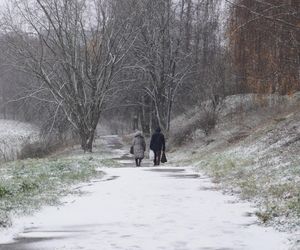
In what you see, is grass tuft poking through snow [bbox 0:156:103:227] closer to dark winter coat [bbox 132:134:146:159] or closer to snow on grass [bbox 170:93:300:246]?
snow on grass [bbox 170:93:300:246]

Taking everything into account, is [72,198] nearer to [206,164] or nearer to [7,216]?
[7,216]

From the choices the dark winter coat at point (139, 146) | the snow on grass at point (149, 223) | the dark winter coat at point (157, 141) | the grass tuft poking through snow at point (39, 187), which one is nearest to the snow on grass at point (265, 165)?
the snow on grass at point (149, 223)

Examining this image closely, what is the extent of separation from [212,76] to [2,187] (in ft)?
96.4

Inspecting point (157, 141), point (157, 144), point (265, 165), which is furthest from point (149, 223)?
point (157, 144)

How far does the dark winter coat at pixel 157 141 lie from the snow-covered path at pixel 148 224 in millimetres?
10862

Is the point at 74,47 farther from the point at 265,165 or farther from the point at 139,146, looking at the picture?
the point at 265,165

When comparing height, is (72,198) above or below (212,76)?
below

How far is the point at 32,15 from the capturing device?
3356 cm

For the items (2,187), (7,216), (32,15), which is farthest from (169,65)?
(7,216)

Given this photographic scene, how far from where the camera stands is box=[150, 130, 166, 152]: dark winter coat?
24203mm

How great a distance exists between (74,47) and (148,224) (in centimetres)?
2608

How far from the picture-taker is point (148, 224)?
8.78 meters

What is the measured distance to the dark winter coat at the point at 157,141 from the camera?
2420cm

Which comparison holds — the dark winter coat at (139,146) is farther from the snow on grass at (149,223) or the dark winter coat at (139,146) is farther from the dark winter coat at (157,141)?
the snow on grass at (149,223)
